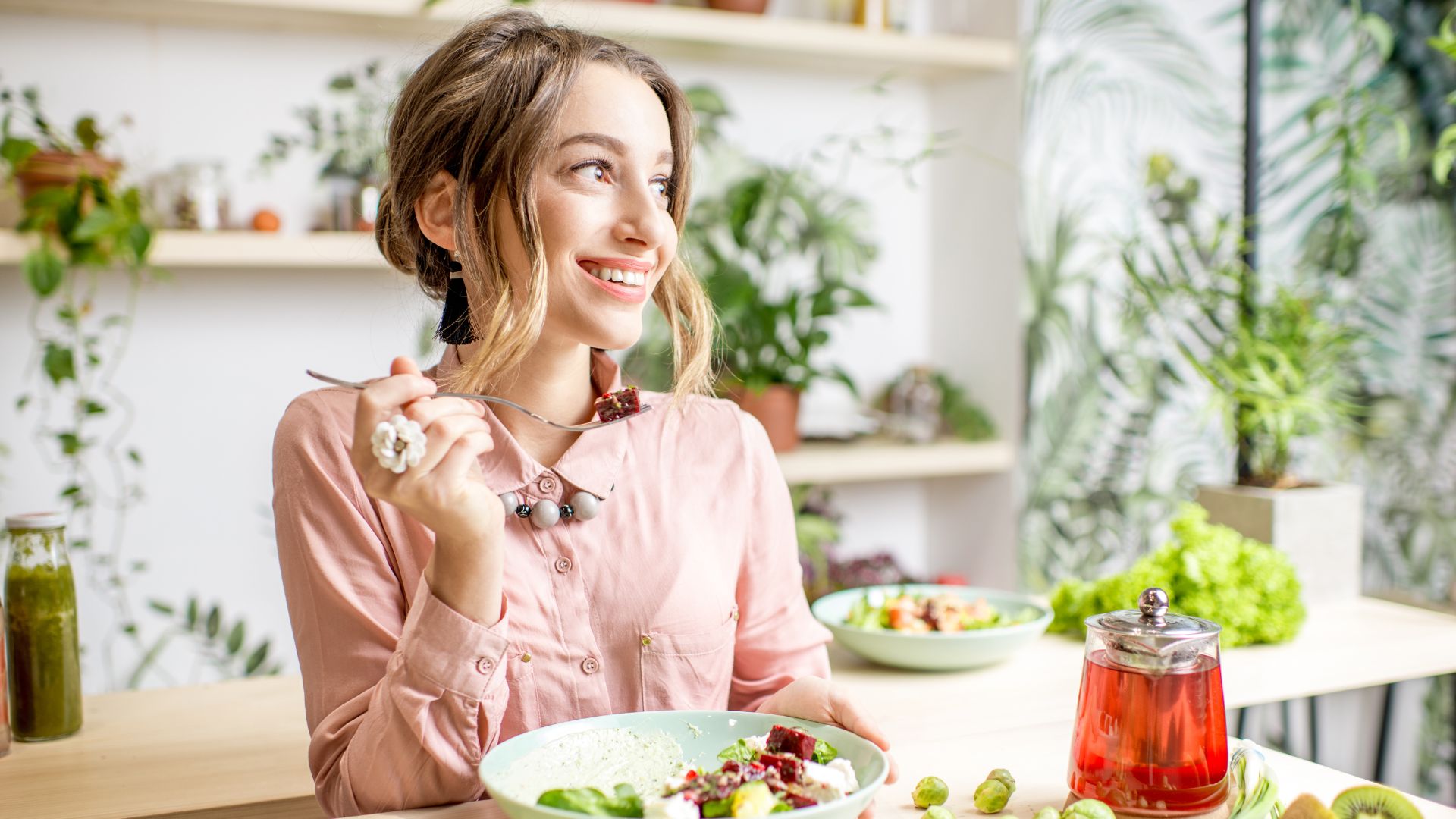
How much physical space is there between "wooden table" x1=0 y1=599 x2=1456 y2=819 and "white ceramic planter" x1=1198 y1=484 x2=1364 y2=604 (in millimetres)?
110

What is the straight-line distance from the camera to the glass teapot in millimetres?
949

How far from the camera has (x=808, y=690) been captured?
111 centimetres

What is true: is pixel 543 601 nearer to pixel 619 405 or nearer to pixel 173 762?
pixel 619 405

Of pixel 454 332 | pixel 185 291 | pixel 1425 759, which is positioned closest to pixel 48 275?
pixel 185 291

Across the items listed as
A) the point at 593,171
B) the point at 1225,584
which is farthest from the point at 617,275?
the point at 1225,584

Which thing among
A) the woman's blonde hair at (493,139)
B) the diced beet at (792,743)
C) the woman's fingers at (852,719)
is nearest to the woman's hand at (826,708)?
the woman's fingers at (852,719)

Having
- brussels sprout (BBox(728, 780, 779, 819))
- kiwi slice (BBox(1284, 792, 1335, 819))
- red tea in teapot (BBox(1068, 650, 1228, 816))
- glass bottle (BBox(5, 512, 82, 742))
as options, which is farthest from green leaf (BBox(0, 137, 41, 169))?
kiwi slice (BBox(1284, 792, 1335, 819))

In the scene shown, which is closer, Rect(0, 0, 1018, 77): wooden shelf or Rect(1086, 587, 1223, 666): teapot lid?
Rect(1086, 587, 1223, 666): teapot lid

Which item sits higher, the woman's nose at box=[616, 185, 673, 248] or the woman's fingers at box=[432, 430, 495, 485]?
the woman's nose at box=[616, 185, 673, 248]

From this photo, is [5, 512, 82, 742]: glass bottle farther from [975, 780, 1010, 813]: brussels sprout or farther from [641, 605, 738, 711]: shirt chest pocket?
[975, 780, 1010, 813]: brussels sprout

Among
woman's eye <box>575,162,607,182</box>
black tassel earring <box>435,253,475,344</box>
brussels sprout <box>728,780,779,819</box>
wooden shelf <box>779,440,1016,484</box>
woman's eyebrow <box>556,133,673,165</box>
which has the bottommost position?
brussels sprout <box>728,780,779,819</box>

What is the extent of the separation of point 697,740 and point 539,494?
1.10 ft

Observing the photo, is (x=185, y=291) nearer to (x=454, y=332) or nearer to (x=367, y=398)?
(x=454, y=332)

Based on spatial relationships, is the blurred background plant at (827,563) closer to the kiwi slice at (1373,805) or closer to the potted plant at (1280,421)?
the potted plant at (1280,421)
